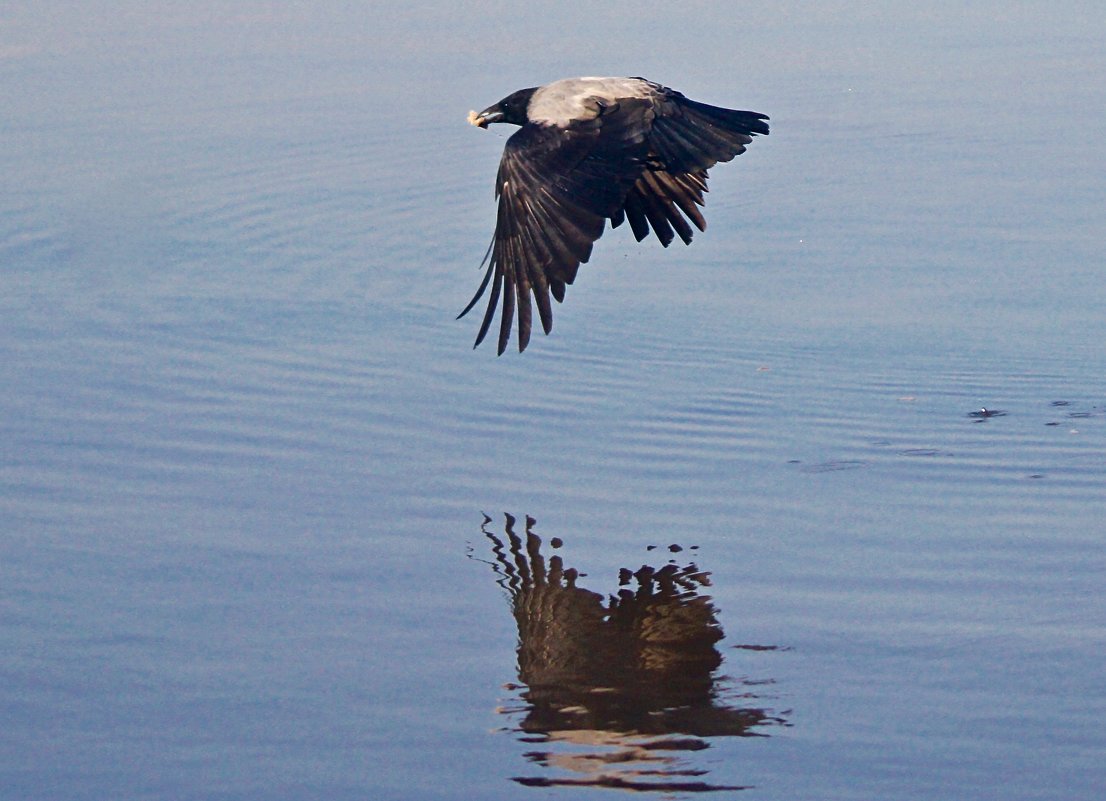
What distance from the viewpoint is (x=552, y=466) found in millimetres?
5832

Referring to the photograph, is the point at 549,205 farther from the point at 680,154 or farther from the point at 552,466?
the point at 552,466

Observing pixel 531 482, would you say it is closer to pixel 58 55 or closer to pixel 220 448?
pixel 220 448

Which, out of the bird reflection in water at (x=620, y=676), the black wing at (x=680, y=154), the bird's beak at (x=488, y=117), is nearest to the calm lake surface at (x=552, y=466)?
the bird reflection in water at (x=620, y=676)

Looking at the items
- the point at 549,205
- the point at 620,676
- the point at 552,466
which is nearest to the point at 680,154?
the point at 549,205

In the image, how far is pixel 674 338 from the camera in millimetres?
7164

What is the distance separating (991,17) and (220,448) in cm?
926

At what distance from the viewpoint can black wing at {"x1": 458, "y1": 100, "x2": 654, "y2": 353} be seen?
572 centimetres

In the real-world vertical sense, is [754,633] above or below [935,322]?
below

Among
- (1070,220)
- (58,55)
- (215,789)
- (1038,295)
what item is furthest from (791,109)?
(215,789)

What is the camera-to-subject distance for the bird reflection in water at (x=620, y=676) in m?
3.96

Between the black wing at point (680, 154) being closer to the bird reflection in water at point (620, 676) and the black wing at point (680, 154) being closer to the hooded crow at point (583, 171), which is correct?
the hooded crow at point (583, 171)

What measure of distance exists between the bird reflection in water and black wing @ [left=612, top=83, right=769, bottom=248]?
5.68 ft

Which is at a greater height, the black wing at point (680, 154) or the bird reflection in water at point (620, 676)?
the black wing at point (680, 154)

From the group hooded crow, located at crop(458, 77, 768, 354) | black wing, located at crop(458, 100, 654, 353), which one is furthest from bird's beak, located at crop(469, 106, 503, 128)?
black wing, located at crop(458, 100, 654, 353)
